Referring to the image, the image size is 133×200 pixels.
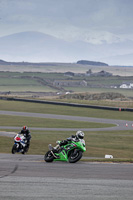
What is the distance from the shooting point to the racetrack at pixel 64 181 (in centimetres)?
1302

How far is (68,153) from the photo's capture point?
20.5 m

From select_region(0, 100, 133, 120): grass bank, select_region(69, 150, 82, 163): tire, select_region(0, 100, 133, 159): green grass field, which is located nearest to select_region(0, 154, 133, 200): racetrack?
select_region(69, 150, 82, 163): tire

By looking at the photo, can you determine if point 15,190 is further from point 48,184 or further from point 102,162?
point 102,162

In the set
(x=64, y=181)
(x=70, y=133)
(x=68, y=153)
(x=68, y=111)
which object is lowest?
(x=70, y=133)

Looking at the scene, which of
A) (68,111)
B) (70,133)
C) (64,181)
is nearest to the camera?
(64,181)

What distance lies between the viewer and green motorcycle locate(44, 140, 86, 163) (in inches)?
795

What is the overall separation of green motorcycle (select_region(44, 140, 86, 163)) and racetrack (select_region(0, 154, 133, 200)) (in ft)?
1.34

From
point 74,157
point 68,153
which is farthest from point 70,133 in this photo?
point 74,157

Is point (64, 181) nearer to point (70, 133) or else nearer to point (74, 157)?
point (74, 157)

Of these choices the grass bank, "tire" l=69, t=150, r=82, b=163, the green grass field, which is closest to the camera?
"tire" l=69, t=150, r=82, b=163

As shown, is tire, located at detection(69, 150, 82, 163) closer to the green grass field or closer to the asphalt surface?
the asphalt surface

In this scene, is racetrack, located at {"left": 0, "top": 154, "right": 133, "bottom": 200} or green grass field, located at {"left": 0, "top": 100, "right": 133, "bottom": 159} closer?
racetrack, located at {"left": 0, "top": 154, "right": 133, "bottom": 200}

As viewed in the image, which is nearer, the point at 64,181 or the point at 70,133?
the point at 64,181

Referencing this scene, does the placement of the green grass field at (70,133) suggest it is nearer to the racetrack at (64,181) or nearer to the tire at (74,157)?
the tire at (74,157)
